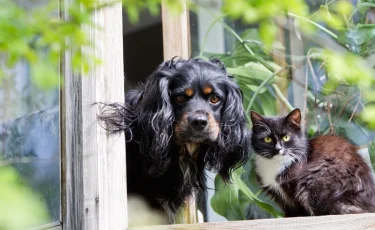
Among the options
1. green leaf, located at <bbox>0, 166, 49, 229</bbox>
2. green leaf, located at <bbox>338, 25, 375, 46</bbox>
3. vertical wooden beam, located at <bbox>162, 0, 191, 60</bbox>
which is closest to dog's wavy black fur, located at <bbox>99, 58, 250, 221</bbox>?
vertical wooden beam, located at <bbox>162, 0, 191, 60</bbox>

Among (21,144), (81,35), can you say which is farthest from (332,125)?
(81,35)

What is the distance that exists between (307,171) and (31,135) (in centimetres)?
136

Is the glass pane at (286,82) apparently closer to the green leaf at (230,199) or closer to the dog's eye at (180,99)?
the green leaf at (230,199)

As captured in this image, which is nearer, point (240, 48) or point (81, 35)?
point (81, 35)

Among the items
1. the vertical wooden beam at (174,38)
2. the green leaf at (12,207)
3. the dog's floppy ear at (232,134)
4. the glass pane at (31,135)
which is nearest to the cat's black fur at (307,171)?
the dog's floppy ear at (232,134)

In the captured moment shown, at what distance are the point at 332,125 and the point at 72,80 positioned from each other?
2.08m

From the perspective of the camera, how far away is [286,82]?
3.54 m

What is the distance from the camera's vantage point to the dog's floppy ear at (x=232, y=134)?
249 cm

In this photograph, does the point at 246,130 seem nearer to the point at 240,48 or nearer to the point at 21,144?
the point at 240,48

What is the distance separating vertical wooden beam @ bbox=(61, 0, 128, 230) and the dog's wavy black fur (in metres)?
0.41

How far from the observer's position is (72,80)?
1801 millimetres

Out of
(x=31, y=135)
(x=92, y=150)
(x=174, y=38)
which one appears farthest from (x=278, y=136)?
(x=31, y=135)

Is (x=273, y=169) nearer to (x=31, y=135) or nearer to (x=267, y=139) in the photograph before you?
(x=267, y=139)

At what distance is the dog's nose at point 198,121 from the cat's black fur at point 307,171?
0.52 meters
